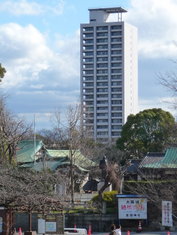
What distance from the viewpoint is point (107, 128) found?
13838cm

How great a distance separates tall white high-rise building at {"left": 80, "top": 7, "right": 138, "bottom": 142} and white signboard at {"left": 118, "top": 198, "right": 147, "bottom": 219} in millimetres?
87967

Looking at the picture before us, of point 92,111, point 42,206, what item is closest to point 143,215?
point 42,206

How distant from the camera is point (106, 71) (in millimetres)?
136625

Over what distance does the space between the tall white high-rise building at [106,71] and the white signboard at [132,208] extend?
88.0 meters

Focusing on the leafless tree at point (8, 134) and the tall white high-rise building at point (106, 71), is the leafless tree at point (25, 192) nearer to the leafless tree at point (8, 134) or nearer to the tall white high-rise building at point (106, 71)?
the leafless tree at point (8, 134)

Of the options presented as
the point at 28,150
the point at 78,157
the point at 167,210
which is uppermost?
the point at 28,150

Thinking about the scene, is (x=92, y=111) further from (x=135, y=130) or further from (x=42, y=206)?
(x=42, y=206)

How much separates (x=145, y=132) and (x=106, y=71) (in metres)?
55.8

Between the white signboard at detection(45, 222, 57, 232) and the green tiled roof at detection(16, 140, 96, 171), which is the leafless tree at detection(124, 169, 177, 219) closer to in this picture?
the white signboard at detection(45, 222, 57, 232)

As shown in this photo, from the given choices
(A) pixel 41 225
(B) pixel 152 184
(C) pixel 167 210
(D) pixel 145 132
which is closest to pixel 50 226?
(A) pixel 41 225

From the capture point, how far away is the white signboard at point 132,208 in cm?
4616

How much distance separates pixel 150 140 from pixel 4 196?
5355 centimetres

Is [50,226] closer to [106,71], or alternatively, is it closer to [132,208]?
[132,208]

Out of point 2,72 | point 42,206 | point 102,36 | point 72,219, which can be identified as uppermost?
point 102,36
